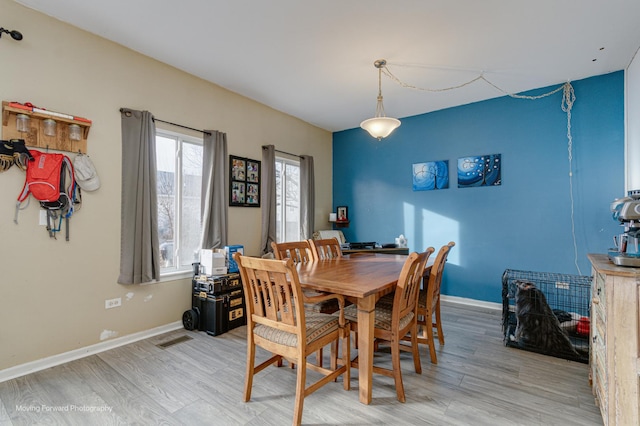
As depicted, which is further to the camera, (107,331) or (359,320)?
(107,331)

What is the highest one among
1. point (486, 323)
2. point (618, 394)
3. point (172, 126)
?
point (172, 126)

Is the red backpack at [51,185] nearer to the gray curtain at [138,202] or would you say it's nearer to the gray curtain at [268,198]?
the gray curtain at [138,202]

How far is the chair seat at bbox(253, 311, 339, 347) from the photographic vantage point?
179cm

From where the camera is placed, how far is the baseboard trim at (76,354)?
2254 millimetres

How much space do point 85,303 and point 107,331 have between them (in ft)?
1.12

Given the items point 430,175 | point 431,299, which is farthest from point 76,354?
point 430,175

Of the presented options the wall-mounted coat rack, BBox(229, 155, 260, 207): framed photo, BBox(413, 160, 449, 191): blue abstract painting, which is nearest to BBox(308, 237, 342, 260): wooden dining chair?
BBox(229, 155, 260, 207): framed photo

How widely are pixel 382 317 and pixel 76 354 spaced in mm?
Answer: 2648

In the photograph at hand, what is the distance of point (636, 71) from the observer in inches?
115

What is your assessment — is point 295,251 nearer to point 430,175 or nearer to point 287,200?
point 287,200

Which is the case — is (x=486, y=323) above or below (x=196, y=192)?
below

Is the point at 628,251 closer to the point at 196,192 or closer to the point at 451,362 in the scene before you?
the point at 451,362

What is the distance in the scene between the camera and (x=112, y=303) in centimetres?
282

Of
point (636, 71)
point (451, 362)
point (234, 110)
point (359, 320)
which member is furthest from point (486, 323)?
point (234, 110)
